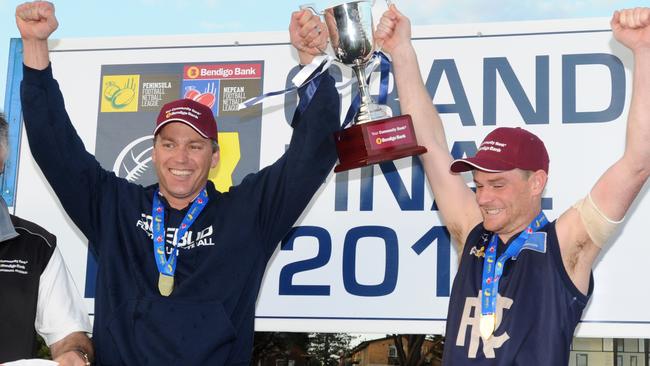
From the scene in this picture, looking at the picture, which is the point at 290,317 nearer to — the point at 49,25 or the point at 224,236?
the point at 224,236

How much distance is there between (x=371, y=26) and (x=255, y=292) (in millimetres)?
1022

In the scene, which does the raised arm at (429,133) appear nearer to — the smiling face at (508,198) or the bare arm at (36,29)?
the smiling face at (508,198)

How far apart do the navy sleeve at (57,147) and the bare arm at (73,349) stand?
1.34 feet

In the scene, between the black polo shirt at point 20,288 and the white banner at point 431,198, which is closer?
the black polo shirt at point 20,288

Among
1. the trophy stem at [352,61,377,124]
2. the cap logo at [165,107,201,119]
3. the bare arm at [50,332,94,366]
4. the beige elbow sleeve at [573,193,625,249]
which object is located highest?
the trophy stem at [352,61,377,124]

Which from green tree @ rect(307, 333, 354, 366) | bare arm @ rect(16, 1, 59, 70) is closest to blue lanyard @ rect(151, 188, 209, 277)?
bare arm @ rect(16, 1, 59, 70)

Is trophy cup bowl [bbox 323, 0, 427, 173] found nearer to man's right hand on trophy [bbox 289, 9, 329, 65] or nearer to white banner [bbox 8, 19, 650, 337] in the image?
man's right hand on trophy [bbox 289, 9, 329, 65]

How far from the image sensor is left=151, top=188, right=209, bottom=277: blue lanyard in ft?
8.97

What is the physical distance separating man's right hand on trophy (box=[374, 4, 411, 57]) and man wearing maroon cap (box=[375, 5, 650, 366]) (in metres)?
0.54

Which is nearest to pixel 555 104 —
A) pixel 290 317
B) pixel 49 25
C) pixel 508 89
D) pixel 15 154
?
pixel 508 89

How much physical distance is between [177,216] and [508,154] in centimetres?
113

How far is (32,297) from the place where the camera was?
8.89 ft

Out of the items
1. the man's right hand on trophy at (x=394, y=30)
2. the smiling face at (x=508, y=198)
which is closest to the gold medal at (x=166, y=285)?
the smiling face at (x=508, y=198)

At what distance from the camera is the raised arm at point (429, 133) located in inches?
118
